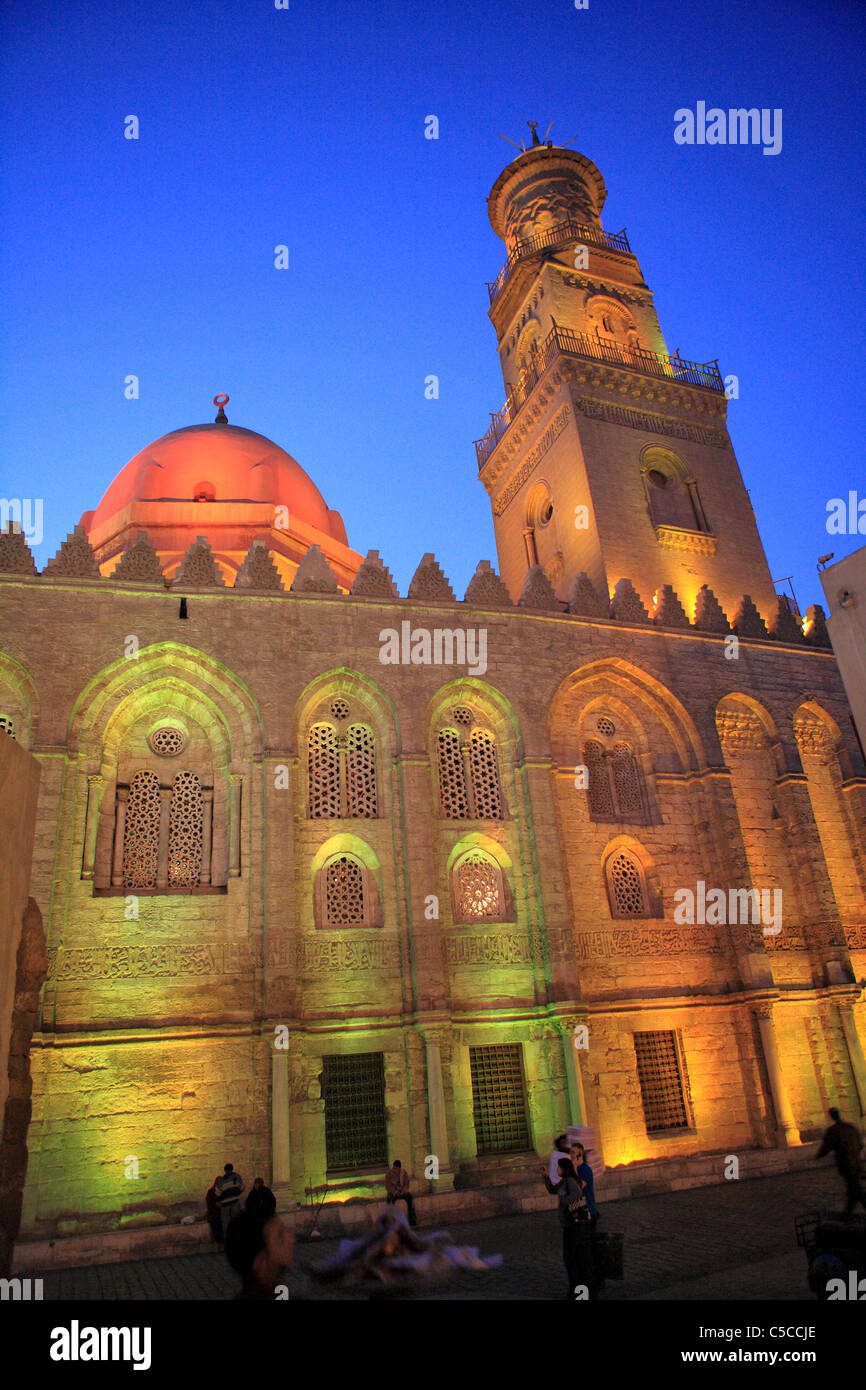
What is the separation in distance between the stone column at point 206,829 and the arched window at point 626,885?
7497 millimetres

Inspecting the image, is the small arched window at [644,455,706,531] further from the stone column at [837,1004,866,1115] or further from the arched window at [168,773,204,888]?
the arched window at [168,773,204,888]

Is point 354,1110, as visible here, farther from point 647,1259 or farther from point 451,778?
point 647,1259

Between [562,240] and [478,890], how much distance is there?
2172cm

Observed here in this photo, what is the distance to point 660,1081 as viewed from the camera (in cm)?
1543

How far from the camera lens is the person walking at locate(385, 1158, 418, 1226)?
11.1 m

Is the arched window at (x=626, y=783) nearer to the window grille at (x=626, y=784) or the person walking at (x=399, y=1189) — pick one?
the window grille at (x=626, y=784)

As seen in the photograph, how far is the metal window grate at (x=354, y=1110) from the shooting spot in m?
13.2

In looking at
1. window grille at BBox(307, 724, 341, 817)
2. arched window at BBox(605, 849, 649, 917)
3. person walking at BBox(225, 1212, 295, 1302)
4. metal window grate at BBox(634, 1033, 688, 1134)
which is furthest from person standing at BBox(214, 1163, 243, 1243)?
arched window at BBox(605, 849, 649, 917)

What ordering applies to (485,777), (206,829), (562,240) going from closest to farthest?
(206,829) → (485,777) → (562,240)

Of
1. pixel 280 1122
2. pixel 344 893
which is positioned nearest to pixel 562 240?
pixel 344 893

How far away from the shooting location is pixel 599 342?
81.1 ft

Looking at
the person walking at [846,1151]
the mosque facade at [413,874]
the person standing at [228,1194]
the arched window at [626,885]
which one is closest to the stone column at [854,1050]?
the mosque facade at [413,874]

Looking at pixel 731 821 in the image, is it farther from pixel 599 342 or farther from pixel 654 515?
pixel 599 342
